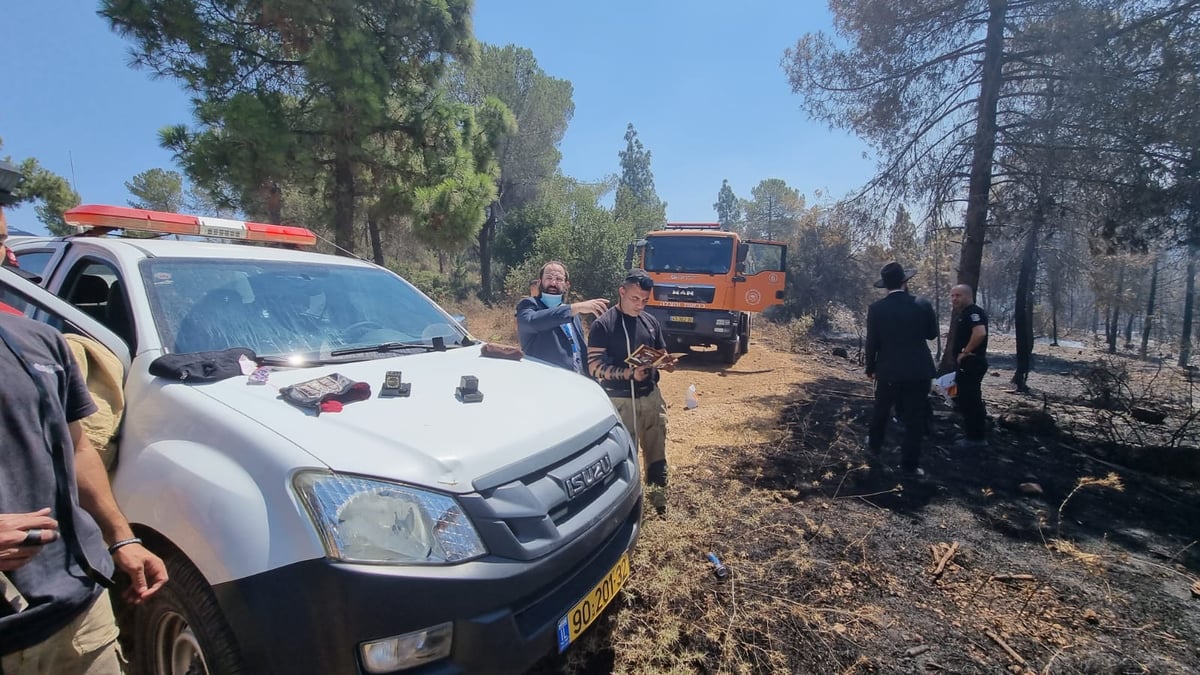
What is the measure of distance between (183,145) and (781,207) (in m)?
36.6

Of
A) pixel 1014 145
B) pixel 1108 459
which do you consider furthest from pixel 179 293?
pixel 1014 145

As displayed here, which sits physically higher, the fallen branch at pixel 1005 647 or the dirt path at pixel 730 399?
the fallen branch at pixel 1005 647

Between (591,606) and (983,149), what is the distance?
27.7ft

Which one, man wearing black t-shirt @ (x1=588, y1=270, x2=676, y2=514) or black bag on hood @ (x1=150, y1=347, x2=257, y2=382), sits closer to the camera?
black bag on hood @ (x1=150, y1=347, x2=257, y2=382)

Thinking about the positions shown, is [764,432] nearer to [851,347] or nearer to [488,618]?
Result: [488,618]

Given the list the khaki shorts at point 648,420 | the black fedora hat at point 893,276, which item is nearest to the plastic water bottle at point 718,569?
the khaki shorts at point 648,420

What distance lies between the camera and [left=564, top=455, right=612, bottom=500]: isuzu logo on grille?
177cm

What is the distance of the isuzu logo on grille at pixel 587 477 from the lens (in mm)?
1768

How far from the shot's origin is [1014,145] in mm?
6988

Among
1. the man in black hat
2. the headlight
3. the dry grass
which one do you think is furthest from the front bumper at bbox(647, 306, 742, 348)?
the headlight

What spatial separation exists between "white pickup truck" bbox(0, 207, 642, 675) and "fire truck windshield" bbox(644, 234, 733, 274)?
27.2ft

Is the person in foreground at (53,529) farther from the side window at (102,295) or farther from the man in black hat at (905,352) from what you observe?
the man in black hat at (905,352)

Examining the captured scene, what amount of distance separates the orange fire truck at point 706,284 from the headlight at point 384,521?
876cm

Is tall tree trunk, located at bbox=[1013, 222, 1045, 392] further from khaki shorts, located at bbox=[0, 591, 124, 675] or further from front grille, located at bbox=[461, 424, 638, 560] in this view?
khaki shorts, located at bbox=[0, 591, 124, 675]
